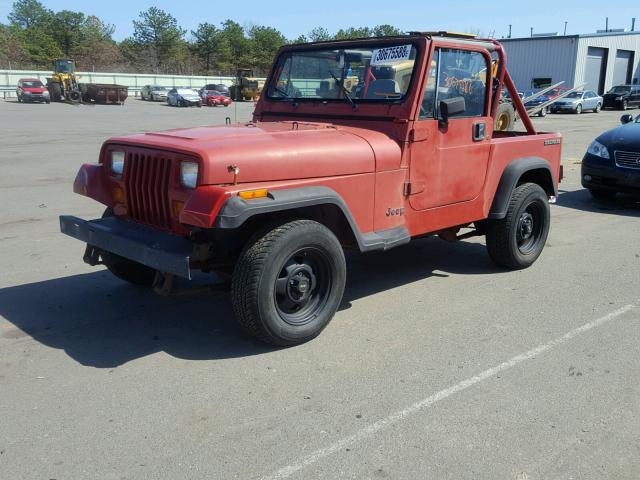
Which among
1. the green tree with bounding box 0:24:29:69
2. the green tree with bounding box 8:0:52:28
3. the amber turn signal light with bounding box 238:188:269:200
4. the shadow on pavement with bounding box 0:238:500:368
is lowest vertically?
the shadow on pavement with bounding box 0:238:500:368

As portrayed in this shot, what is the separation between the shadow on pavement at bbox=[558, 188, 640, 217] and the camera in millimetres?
9219

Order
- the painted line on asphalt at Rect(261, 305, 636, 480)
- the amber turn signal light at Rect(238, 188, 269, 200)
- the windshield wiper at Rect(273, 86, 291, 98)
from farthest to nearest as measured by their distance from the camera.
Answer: the windshield wiper at Rect(273, 86, 291, 98) < the amber turn signal light at Rect(238, 188, 269, 200) < the painted line on asphalt at Rect(261, 305, 636, 480)

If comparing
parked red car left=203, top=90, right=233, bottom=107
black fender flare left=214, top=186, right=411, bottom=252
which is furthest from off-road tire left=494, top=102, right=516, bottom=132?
parked red car left=203, top=90, right=233, bottom=107

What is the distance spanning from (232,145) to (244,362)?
4.53ft

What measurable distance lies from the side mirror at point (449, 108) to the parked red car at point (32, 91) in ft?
135

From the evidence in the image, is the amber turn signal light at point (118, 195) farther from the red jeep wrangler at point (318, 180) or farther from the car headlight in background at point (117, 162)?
the car headlight in background at point (117, 162)

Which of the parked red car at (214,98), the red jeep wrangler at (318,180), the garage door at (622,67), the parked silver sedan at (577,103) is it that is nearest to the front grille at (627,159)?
the red jeep wrangler at (318,180)

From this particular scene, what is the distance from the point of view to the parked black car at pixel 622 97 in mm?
39438

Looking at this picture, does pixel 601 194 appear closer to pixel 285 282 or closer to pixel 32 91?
pixel 285 282

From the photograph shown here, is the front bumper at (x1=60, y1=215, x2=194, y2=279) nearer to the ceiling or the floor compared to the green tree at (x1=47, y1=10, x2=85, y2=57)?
nearer to the floor

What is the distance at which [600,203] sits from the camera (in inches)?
388

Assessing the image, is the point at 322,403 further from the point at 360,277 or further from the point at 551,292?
the point at 551,292

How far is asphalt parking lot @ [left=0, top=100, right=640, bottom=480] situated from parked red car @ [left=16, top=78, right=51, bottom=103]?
1514 inches

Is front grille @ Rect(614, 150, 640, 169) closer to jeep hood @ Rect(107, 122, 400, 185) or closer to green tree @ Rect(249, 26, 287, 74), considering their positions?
jeep hood @ Rect(107, 122, 400, 185)
